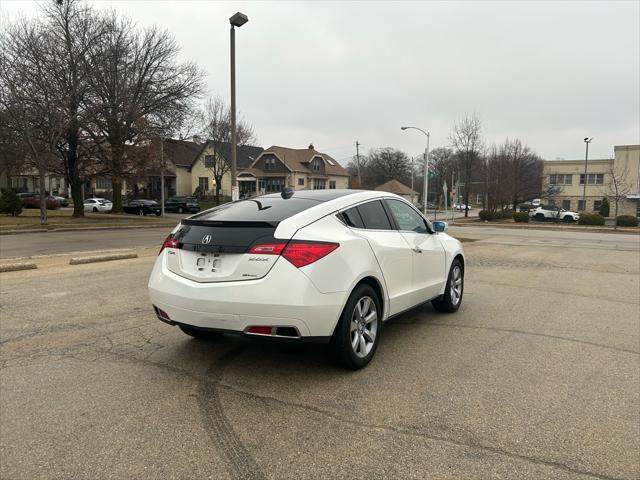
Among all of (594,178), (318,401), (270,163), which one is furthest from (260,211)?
(594,178)

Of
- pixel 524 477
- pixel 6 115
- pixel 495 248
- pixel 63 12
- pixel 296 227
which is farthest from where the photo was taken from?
pixel 63 12

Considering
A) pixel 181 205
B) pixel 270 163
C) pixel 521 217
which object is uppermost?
pixel 270 163

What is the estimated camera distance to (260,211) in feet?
14.0

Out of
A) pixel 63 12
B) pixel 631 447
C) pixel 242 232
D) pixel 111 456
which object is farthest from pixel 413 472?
pixel 63 12

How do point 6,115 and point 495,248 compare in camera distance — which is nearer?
point 495,248

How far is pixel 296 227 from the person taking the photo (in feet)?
12.7

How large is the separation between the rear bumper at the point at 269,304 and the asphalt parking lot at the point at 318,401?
54 centimetres

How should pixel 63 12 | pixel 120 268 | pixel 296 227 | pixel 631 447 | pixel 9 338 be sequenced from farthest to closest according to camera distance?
pixel 63 12 < pixel 120 268 < pixel 9 338 < pixel 296 227 < pixel 631 447

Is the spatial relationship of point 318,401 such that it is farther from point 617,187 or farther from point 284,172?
point 284,172

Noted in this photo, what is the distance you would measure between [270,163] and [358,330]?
63328mm

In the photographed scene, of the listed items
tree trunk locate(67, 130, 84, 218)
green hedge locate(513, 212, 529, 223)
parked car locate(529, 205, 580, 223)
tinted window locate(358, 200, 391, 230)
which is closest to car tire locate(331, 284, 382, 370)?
tinted window locate(358, 200, 391, 230)

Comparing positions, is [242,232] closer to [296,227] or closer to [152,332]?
[296,227]

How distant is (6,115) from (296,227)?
25.0 meters

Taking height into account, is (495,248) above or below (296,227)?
below
